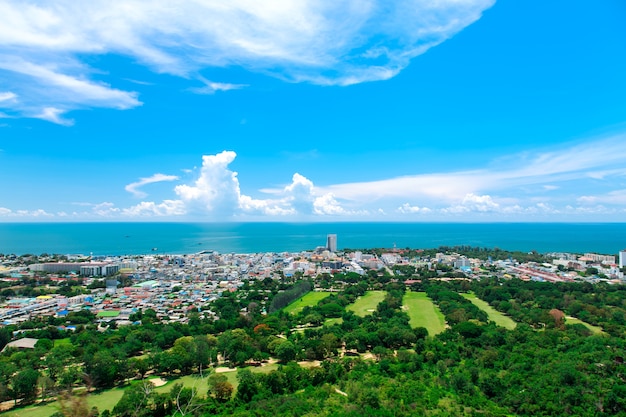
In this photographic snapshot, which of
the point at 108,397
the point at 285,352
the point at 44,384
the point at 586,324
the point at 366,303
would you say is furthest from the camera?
the point at 366,303

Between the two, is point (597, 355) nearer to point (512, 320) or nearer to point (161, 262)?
point (512, 320)

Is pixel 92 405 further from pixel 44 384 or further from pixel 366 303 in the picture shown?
pixel 366 303

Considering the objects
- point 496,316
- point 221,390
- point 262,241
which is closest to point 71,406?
point 221,390

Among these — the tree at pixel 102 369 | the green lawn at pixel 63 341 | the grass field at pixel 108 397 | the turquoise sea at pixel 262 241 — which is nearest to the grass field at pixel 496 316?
the grass field at pixel 108 397

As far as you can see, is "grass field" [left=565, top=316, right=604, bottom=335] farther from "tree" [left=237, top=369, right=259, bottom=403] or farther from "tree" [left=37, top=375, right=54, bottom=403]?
"tree" [left=37, top=375, right=54, bottom=403]

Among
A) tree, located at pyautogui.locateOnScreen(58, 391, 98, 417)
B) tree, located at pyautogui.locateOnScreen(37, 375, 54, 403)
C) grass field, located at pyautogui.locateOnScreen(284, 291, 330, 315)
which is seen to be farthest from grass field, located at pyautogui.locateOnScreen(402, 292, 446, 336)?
tree, located at pyautogui.locateOnScreen(58, 391, 98, 417)

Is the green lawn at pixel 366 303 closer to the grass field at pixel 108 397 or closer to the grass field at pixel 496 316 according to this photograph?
the grass field at pixel 496 316
